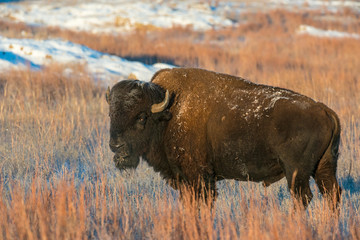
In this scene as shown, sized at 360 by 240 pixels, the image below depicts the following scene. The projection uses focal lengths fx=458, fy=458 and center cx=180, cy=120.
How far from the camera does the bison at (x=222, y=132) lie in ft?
13.8

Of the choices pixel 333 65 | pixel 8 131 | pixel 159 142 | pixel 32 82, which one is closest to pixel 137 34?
pixel 333 65

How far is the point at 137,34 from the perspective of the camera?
2350cm

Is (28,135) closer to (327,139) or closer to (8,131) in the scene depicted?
(8,131)

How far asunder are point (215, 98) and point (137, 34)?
19.4 m

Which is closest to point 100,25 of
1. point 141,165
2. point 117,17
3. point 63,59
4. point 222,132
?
point 117,17

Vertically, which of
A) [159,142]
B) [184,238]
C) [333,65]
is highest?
[159,142]

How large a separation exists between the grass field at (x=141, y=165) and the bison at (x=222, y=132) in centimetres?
28

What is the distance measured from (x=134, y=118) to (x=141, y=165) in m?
2.17

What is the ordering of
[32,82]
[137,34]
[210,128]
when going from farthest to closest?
[137,34] → [32,82] → [210,128]

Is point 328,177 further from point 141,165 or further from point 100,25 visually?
point 100,25

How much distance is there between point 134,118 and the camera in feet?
Result: 15.2

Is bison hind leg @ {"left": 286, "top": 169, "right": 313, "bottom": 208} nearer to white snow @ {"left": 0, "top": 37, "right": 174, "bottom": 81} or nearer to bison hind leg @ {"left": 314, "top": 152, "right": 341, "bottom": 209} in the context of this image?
bison hind leg @ {"left": 314, "top": 152, "right": 341, "bottom": 209}

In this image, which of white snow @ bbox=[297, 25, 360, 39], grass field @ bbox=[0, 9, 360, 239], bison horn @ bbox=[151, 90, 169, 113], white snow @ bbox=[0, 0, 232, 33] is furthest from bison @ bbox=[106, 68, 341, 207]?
white snow @ bbox=[297, 25, 360, 39]

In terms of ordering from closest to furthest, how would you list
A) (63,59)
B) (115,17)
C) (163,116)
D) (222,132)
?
(222,132) < (163,116) < (63,59) < (115,17)
